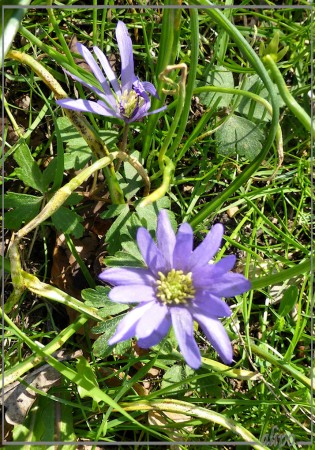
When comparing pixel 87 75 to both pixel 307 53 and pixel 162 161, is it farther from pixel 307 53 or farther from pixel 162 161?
pixel 307 53

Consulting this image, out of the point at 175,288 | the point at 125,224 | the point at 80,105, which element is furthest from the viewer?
the point at 125,224

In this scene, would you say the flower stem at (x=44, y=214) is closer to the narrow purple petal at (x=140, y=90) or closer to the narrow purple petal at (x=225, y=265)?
the narrow purple petal at (x=140, y=90)

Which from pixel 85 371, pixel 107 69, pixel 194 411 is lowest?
pixel 194 411

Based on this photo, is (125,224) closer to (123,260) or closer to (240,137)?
(123,260)

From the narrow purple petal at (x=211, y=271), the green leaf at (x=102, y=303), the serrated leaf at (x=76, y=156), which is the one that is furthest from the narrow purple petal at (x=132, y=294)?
the serrated leaf at (x=76, y=156)

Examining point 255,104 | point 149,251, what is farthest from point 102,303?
point 255,104

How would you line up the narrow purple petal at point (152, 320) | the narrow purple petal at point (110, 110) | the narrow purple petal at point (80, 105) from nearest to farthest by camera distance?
the narrow purple petal at point (152, 320), the narrow purple petal at point (80, 105), the narrow purple petal at point (110, 110)
